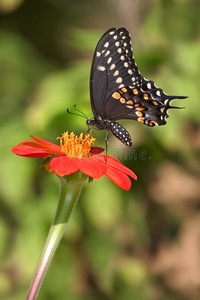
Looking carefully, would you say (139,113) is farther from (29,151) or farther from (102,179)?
(102,179)

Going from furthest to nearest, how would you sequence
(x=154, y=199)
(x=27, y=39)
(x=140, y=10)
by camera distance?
1. (x=27, y=39)
2. (x=140, y=10)
3. (x=154, y=199)

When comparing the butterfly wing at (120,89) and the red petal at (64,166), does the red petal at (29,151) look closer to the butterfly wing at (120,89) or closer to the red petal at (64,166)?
the red petal at (64,166)

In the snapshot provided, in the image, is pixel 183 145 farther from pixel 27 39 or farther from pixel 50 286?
pixel 27 39

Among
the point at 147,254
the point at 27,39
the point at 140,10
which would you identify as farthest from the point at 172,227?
the point at 27,39

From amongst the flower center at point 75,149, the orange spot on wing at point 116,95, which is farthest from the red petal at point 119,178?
the orange spot on wing at point 116,95

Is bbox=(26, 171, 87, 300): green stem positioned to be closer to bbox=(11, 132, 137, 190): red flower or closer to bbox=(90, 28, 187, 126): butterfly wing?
bbox=(11, 132, 137, 190): red flower
